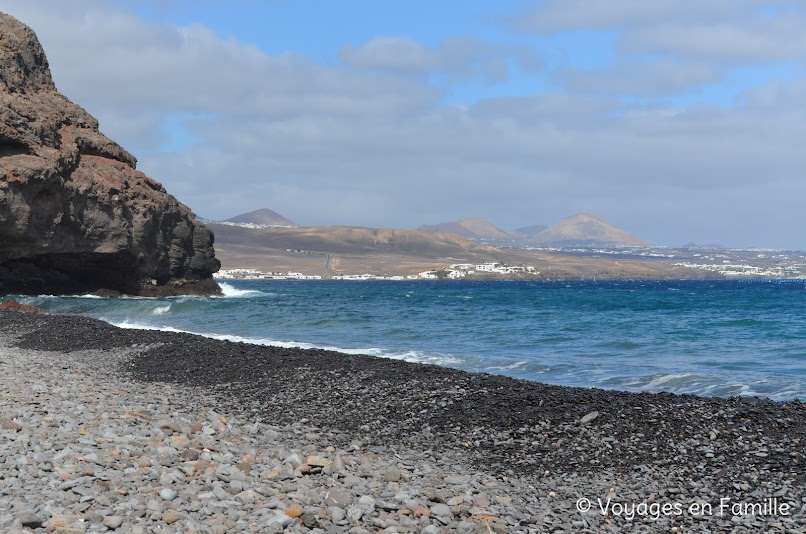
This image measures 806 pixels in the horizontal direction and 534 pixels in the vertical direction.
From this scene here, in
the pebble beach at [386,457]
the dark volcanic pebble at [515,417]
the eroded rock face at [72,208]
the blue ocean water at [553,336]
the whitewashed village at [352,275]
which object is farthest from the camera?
the whitewashed village at [352,275]

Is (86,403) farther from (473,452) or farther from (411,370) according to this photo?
(411,370)

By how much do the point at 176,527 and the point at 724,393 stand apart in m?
14.6

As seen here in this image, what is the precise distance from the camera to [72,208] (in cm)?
5338

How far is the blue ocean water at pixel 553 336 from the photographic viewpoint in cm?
2067

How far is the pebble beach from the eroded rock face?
1505 inches

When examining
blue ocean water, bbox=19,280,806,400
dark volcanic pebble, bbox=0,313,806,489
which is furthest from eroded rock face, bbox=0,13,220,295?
dark volcanic pebble, bbox=0,313,806,489

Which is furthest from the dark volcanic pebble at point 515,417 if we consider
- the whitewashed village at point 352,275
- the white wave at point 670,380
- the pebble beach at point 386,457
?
the whitewashed village at point 352,275

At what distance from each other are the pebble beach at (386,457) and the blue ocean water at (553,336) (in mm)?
6807

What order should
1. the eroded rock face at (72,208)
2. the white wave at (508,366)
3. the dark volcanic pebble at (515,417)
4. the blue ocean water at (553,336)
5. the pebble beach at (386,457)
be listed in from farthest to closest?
the eroded rock face at (72,208) < the white wave at (508,366) < the blue ocean water at (553,336) < the dark volcanic pebble at (515,417) < the pebble beach at (386,457)

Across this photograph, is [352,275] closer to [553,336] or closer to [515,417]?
[553,336]

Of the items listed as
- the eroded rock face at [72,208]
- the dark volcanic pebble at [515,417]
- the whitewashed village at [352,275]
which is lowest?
the whitewashed village at [352,275]

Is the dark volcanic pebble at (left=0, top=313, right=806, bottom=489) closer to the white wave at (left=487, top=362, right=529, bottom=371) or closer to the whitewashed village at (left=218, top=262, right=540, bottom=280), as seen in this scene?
the white wave at (left=487, top=362, right=529, bottom=371)

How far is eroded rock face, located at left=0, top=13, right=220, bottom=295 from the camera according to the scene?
48.7 meters

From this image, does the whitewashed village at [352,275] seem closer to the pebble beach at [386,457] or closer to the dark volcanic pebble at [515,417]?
the dark volcanic pebble at [515,417]
